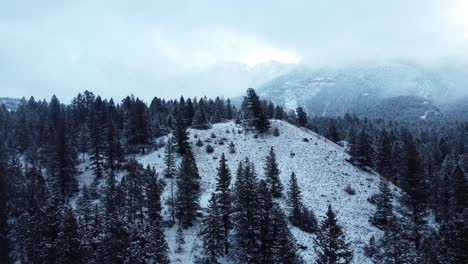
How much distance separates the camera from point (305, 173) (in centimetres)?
7456

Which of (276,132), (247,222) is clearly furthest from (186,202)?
(276,132)

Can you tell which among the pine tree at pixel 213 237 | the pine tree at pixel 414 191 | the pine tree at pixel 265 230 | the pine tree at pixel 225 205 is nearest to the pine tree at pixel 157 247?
the pine tree at pixel 213 237

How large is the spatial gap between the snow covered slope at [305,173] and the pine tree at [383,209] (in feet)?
5.08

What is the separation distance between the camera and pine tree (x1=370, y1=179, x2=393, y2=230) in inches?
2315

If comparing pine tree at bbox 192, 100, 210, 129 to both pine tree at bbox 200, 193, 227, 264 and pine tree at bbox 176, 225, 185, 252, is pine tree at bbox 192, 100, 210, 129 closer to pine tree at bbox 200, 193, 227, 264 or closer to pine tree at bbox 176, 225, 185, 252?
pine tree at bbox 176, 225, 185, 252

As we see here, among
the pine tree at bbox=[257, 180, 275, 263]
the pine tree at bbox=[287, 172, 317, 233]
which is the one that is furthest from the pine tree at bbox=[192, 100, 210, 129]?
the pine tree at bbox=[257, 180, 275, 263]

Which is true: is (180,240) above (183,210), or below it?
below

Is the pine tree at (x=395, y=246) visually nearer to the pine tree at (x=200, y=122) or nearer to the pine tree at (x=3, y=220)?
the pine tree at (x=3, y=220)

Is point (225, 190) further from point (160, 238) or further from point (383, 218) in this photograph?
point (383, 218)

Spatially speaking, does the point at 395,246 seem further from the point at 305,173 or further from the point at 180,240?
the point at 305,173

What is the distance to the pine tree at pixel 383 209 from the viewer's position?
193ft

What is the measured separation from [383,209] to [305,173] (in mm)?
18508

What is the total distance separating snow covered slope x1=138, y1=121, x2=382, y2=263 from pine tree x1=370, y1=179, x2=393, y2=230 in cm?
155

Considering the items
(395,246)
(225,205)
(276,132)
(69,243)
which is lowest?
(395,246)
